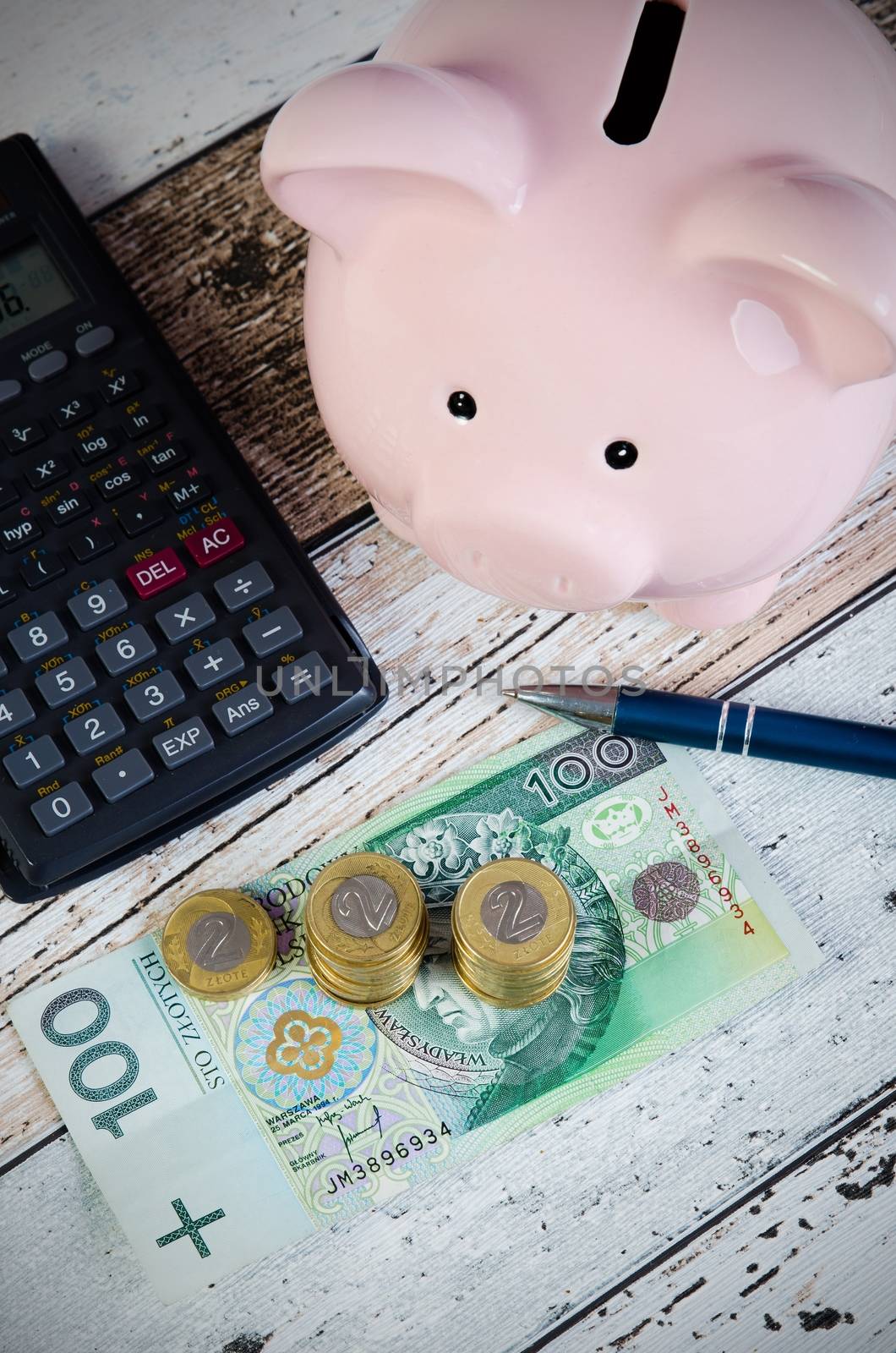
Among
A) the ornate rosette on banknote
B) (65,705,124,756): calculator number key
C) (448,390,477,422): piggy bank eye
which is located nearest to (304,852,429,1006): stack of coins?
the ornate rosette on banknote

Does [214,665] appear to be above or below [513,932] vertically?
above

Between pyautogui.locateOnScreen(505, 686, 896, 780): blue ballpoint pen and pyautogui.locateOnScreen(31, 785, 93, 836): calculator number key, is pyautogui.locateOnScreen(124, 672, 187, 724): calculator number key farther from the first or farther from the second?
pyautogui.locateOnScreen(505, 686, 896, 780): blue ballpoint pen

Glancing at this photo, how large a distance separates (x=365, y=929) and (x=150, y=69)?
17.6 inches

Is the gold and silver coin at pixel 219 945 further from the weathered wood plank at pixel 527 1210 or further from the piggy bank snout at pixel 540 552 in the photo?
the piggy bank snout at pixel 540 552

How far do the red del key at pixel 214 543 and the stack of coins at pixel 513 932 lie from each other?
0.18 m

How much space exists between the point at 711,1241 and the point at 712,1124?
0.05 meters

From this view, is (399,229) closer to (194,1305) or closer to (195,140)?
(195,140)

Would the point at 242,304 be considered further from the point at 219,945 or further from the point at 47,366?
the point at 219,945

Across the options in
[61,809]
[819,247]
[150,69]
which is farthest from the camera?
[150,69]

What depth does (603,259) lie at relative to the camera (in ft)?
1.08

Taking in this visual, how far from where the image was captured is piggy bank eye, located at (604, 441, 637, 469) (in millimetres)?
346

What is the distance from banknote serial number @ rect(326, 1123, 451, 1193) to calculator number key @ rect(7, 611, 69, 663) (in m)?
Result: 0.26

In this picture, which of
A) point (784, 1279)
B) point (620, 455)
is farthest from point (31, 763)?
point (784, 1279)

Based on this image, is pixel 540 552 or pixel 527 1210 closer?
pixel 540 552
